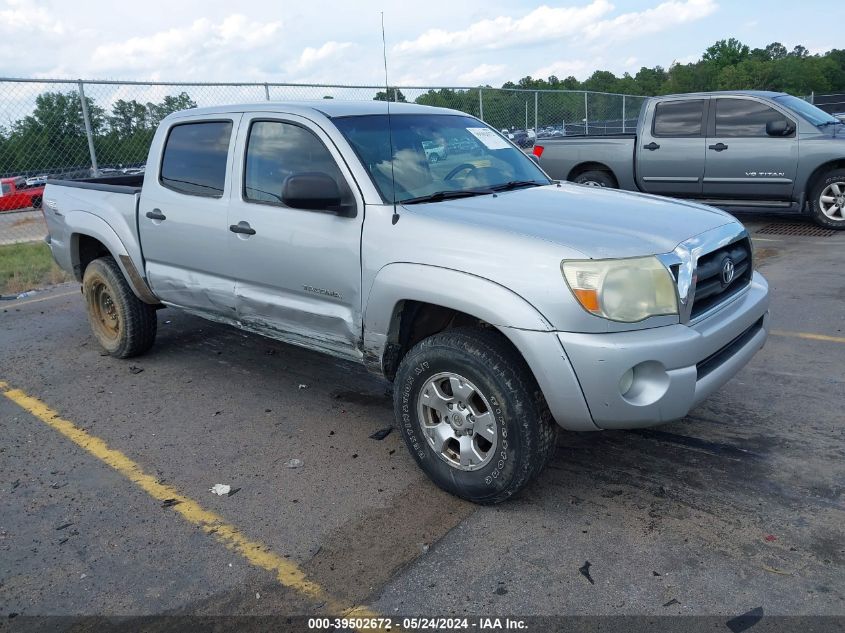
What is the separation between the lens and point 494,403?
10.8 ft

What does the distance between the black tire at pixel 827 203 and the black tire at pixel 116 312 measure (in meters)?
8.46

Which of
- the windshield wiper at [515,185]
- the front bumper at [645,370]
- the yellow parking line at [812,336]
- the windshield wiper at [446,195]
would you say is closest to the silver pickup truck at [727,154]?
the yellow parking line at [812,336]

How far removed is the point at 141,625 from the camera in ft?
9.22

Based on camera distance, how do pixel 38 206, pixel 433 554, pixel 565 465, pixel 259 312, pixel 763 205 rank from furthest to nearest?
pixel 38 206 < pixel 763 205 < pixel 259 312 < pixel 565 465 < pixel 433 554

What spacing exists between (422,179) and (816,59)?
91.1 meters

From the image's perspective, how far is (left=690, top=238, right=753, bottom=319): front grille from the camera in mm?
3369

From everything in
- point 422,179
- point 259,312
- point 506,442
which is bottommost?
point 506,442

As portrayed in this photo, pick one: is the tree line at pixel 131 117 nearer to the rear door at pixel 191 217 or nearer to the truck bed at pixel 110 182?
the truck bed at pixel 110 182

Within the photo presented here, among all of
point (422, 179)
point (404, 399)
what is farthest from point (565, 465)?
point (422, 179)

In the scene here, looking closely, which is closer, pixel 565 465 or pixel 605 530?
pixel 605 530

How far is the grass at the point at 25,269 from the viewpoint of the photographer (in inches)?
362

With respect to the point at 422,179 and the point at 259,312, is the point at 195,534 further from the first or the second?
the point at 422,179

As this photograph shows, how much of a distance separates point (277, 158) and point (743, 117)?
7979mm

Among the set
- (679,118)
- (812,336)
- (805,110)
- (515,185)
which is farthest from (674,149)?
(515,185)
